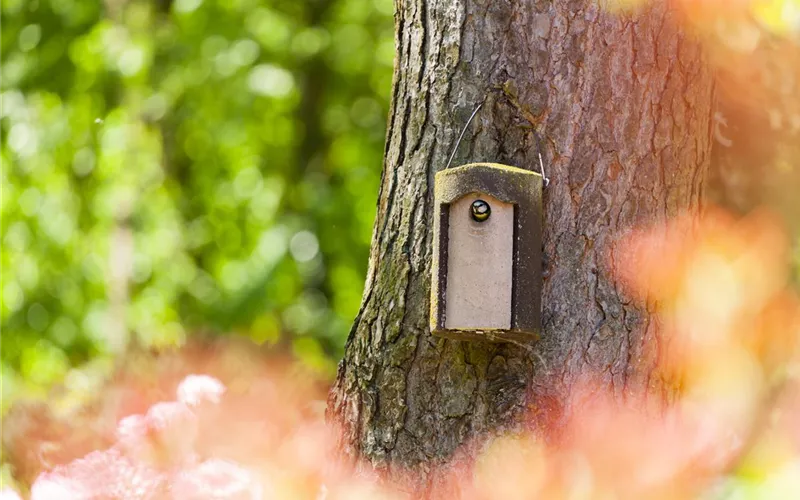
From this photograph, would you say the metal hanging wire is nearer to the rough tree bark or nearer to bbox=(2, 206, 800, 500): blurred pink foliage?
the rough tree bark

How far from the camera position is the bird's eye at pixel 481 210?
188 cm

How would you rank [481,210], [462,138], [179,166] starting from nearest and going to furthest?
[481,210] → [462,138] → [179,166]

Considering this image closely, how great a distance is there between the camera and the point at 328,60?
286 inches

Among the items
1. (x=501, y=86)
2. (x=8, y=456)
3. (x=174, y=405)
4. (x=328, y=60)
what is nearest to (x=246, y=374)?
(x=8, y=456)

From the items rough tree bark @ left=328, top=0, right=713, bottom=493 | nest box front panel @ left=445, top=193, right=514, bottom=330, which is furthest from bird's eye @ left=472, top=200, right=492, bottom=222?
rough tree bark @ left=328, top=0, right=713, bottom=493

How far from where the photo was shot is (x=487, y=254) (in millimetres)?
1887

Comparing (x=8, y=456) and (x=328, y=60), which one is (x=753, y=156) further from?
(x=328, y=60)

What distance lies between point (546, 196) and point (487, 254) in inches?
7.2

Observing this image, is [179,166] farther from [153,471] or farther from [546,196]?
[546,196]

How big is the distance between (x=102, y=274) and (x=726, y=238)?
5.53m

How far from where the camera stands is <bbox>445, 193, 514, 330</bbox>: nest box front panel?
1.86 meters

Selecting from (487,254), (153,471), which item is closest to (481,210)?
(487,254)

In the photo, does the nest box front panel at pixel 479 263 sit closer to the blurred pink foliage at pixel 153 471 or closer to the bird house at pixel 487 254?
the bird house at pixel 487 254

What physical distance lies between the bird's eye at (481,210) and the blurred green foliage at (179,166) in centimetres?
400
